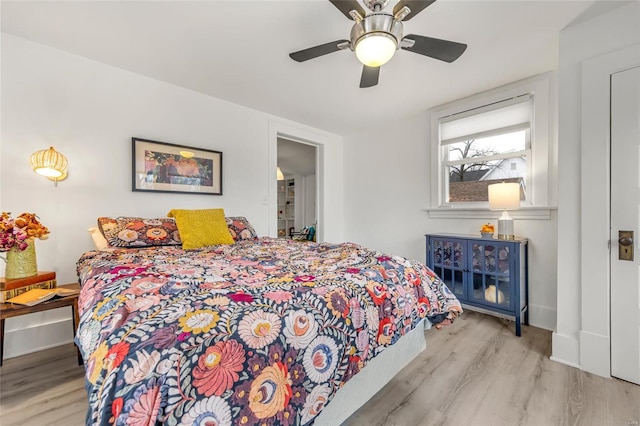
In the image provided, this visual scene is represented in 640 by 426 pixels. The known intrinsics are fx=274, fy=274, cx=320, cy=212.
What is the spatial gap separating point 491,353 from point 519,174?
178 centimetres

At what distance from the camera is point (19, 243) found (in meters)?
1.77

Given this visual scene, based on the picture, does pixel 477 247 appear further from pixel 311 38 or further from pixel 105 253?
pixel 105 253

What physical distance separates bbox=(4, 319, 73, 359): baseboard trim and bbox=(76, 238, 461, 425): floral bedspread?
1462mm

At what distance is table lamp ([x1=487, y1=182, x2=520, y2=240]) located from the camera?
251cm

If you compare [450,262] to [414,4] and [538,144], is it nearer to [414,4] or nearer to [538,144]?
[538,144]

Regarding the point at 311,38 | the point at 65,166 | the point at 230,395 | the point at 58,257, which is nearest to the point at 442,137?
the point at 311,38

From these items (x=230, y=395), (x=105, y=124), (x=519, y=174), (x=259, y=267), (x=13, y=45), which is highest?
(x=13, y=45)

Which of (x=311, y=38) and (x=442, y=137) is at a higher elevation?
(x=311, y=38)

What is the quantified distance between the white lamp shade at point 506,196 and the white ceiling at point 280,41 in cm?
109

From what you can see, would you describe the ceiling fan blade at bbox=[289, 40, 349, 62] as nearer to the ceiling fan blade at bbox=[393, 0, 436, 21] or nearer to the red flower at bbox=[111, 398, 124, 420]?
the ceiling fan blade at bbox=[393, 0, 436, 21]

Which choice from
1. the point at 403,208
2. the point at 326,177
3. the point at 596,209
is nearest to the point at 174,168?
the point at 326,177

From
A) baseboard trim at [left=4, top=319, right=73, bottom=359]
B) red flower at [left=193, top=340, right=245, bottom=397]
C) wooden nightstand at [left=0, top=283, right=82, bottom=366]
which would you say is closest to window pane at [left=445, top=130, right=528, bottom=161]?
red flower at [left=193, top=340, right=245, bottom=397]

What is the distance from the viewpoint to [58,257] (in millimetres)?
2254

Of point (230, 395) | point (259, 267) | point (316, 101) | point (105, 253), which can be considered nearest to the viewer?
point (230, 395)
